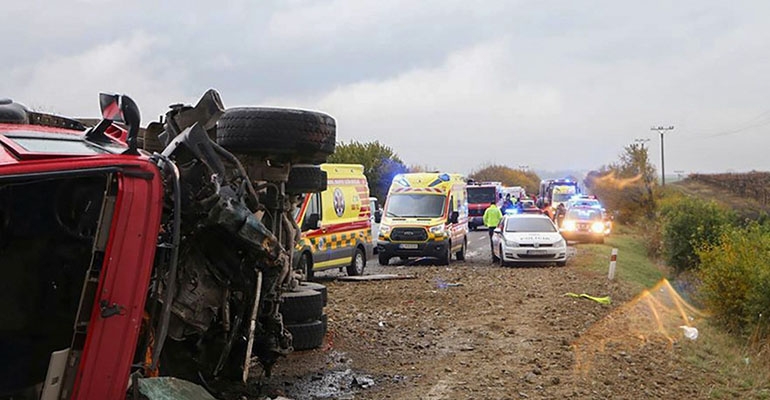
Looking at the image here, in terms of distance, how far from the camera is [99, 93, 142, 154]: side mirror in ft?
12.3

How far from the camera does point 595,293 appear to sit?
1242cm

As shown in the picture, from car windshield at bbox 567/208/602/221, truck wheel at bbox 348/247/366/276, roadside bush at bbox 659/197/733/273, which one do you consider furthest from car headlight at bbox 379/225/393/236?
car windshield at bbox 567/208/602/221

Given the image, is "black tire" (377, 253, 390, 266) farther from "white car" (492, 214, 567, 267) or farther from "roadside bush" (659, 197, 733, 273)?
"roadside bush" (659, 197, 733, 273)

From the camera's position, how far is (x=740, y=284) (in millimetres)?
12383

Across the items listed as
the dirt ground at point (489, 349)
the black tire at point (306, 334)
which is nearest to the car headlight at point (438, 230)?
the dirt ground at point (489, 349)

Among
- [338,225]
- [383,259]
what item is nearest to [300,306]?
[338,225]

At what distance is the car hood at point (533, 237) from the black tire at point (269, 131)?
41.1 ft

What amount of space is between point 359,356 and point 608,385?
2.41m

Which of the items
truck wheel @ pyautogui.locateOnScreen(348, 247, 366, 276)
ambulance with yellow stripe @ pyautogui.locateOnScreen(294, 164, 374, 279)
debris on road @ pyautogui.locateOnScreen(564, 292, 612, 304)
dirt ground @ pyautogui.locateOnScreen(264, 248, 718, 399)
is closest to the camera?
dirt ground @ pyautogui.locateOnScreen(264, 248, 718, 399)

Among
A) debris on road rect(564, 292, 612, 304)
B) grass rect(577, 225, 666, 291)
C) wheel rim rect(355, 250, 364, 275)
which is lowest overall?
grass rect(577, 225, 666, 291)

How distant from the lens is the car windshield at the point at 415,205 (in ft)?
63.9

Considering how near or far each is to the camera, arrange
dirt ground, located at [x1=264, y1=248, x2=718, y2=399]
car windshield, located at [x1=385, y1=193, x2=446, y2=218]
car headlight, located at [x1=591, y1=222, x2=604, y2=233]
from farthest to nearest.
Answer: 1. car headlight, located at [x1=591, y1=222, x2=604, y2=233]
2. car windshield, located at [x1=385, y1=193, x2=446, y2=218]
3. dirt ground, located at [x1=264, y1=248, x2=718, y2=399]

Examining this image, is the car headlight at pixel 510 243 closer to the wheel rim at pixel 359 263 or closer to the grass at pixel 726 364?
the grass at pixel 726 364

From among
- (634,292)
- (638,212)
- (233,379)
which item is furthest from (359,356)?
(638,212)
